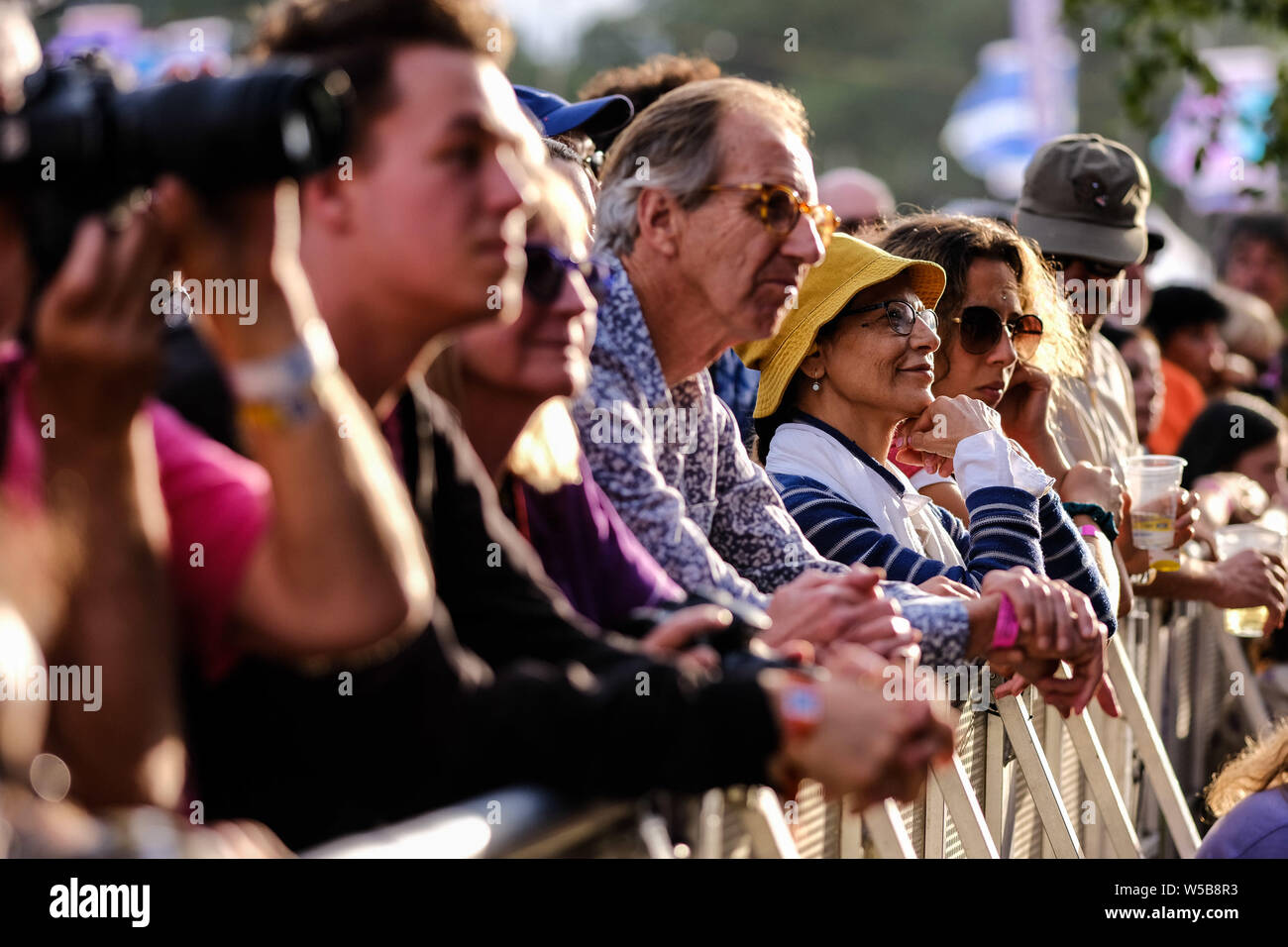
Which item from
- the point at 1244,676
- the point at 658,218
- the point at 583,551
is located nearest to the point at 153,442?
the point at 583,551

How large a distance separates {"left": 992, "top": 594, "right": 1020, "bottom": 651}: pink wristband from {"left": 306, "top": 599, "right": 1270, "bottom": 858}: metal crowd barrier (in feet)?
0.81

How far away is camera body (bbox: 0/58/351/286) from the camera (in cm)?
150

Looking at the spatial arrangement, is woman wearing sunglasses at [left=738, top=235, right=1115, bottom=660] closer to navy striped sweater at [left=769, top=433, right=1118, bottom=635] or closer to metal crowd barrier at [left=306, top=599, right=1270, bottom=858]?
navy striped sweater at [left=769, top=433, right=1118, bottom=635]

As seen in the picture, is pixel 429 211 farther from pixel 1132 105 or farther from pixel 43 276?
pixel 1132 105

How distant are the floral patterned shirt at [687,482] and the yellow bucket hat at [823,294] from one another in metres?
0.50

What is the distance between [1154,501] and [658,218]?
2.26 m

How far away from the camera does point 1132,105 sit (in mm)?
7340

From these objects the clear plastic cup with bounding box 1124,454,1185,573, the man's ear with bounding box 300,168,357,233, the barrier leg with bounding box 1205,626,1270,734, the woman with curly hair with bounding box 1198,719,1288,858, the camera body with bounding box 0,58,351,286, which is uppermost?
the camera body with bounding box 0,58,351,286

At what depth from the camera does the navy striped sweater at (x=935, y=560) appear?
3467 mm

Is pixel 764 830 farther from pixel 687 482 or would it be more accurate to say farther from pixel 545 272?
pixel 687 482

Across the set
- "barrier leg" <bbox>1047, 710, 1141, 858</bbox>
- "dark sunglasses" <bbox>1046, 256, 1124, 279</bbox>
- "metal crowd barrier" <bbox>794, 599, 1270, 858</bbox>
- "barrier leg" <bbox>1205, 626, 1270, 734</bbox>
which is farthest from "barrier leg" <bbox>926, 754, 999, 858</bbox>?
"barrier leg" <bbox>1205, 626, 1270, 734</bbox>

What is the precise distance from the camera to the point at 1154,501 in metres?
4.84
